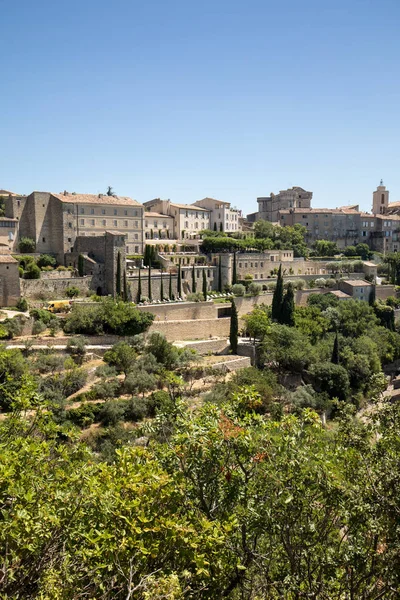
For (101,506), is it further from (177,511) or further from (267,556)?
(267,556)

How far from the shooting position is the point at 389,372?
137 feet

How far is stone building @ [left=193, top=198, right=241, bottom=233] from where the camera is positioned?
201 feet

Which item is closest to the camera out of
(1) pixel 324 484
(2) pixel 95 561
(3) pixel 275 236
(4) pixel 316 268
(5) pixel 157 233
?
(2) pixel 95 561

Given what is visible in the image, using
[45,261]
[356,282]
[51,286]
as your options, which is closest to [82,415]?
[51,286]

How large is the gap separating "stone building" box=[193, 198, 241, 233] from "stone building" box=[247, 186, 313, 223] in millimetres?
14286

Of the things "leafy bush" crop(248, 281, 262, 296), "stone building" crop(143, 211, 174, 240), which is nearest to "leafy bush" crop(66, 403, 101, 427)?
"leafy bush" crop(248, 281, 262, 296)

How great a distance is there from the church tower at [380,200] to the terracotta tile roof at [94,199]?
164ft

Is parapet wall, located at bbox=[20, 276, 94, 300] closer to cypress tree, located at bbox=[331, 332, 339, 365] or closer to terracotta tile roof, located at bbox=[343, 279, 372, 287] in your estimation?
cypress tree, located at bbox=[331, 332, 339, 365]

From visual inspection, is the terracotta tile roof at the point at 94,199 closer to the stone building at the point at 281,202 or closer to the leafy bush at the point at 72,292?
the leafy bush at the point at 72,292

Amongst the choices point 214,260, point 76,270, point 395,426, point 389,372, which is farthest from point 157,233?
point 395,426

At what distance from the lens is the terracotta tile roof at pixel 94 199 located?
44.4 metres

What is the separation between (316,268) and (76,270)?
28.7m

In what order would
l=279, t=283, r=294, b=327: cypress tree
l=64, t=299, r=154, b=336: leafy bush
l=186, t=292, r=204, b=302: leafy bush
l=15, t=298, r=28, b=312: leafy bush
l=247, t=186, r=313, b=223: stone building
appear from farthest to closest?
l=247, t=186, r=313, b=223: stone building
l=186, t=292, r=204, b=302: leafy bush
l=279, t=283, r=294, b=327: cypress tree
l=15, t=298, r=28, b=312: leafy bush
l=64, t=299, r=154, b=336: leafy bush

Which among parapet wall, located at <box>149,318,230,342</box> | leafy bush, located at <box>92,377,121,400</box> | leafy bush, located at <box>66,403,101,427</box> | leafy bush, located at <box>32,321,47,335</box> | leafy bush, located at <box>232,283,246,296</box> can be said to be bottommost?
leafy bush, located at <box>66,403,101,427</box>
